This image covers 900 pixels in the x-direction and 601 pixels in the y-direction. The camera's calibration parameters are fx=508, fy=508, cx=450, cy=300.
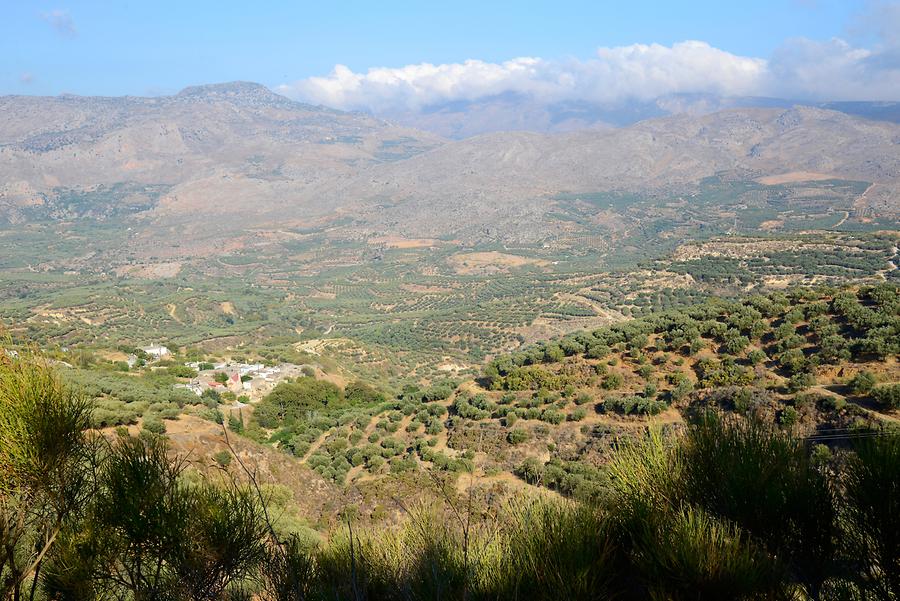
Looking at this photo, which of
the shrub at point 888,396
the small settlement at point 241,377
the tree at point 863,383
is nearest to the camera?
the shrub at point 888,396

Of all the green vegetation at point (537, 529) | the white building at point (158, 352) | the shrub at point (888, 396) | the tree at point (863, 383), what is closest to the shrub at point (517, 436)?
the tree at point (863, 383)

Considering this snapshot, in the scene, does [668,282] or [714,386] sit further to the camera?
[668,282]

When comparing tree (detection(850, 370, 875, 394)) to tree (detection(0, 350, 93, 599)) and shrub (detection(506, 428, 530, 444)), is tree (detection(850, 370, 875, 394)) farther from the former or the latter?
tree (detection(0, 350, 93, 599))

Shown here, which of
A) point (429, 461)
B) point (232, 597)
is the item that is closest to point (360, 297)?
point (429, 461)

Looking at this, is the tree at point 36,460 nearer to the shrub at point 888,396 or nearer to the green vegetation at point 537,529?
the green vegetation at point 537,529

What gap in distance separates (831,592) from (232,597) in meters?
6.02

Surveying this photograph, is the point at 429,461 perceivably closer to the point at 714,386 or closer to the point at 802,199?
the point at 714,386

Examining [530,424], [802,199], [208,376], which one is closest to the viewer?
[530,424]

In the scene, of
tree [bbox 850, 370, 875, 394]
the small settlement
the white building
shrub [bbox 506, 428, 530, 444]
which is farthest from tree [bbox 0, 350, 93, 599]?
the white building

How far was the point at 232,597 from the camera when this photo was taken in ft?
19.4

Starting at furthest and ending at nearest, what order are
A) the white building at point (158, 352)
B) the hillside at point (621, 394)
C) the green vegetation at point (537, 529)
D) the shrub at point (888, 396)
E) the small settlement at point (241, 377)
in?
the white building at point (158, 352), the small settlement at point (241, 377), the hillside at point (621, 394), the shrub at point (888, 396), the green vegetation at point (537, 529)

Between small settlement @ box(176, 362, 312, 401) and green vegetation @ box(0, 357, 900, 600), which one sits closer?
green vegetation @ box(0, 357, 900, 600)

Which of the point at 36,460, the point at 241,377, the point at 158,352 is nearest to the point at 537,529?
the point at 36,460

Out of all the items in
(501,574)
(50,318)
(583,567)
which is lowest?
(50,318)
